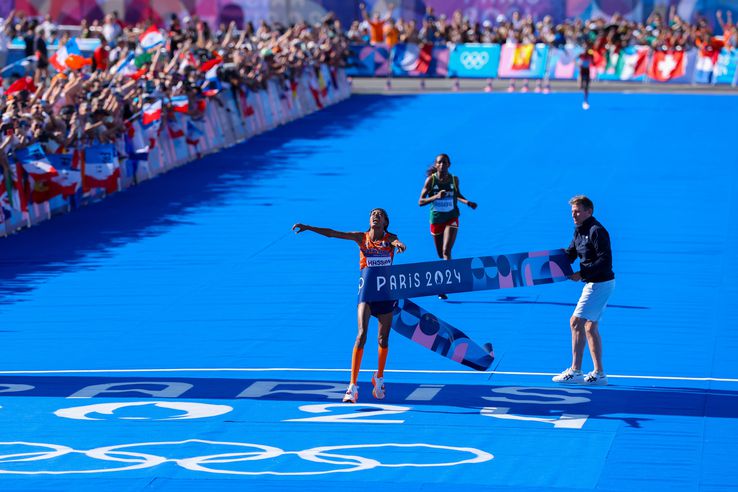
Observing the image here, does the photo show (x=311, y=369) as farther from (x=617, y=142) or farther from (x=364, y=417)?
(x=617, y=142)

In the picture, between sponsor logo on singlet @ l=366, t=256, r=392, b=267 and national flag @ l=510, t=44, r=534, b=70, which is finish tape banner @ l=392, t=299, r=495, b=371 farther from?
national flag @ l=510, t=44, r=534, b=70

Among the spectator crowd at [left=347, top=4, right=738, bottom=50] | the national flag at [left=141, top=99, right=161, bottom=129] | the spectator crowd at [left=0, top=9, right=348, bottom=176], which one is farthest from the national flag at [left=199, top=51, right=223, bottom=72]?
the spectator crowd at [left=347, top=4, right=738, bottom=50]

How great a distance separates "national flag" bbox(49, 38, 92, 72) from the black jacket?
20.3 m

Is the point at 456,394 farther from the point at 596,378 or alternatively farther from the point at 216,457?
the point at 216,457

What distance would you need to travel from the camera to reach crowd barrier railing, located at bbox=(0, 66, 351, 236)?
26.9 metres

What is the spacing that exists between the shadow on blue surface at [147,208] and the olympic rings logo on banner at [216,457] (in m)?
8.02

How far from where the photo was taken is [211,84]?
124ft

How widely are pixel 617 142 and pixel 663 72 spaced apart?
18.8 meters

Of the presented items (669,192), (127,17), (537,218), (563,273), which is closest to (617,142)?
(669,192)

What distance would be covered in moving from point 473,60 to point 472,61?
59 millimetres

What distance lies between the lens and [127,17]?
68.6 m

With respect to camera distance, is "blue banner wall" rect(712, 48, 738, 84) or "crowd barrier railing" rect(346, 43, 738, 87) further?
"crowd barrier railing" rect(346, 43, 738, 87)

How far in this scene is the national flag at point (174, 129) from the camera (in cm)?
3516

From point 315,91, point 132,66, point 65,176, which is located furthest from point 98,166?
point 315,91
